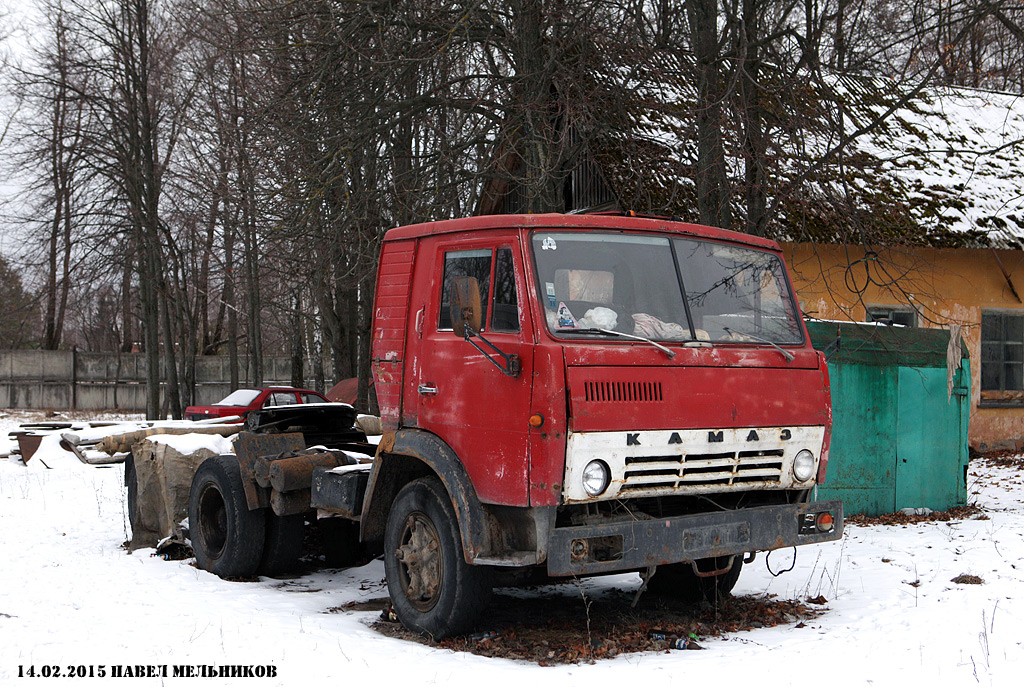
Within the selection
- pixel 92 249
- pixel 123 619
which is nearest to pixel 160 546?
pixel 123 619

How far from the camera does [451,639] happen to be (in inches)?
219

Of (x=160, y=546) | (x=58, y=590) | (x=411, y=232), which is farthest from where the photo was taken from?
(x=160, y=546)

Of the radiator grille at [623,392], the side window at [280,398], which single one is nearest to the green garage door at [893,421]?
the radiator grille at [623,392]

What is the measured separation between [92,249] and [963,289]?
19592 mm

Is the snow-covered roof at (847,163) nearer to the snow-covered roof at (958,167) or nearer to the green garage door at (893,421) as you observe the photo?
the snow-covered roof at (958,167)

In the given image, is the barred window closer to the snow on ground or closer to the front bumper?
the snow on ground

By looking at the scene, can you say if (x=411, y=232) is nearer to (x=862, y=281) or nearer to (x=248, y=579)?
(x=248, y=579)

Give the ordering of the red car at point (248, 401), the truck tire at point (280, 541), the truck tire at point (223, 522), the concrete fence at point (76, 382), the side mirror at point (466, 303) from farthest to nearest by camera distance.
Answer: the concrete fence at point (76, 382) → the red car at point (248, 401) → the truck tire at point (280, 541) → the truck tire at point (223, 522) → the side mirror at point (466, 303)

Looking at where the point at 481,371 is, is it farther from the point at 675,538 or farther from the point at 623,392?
the point at 675,538

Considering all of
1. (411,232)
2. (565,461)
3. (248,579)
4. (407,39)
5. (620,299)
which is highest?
(407,39)

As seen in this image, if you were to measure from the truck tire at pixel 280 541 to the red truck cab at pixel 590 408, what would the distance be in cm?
166

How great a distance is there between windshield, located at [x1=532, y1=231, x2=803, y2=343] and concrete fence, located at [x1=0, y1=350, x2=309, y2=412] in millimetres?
30270

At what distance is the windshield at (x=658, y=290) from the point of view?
210 inches

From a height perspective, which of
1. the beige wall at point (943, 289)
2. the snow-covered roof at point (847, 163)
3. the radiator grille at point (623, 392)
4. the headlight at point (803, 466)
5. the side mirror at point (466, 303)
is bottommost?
the headlight at point (803, 466)
